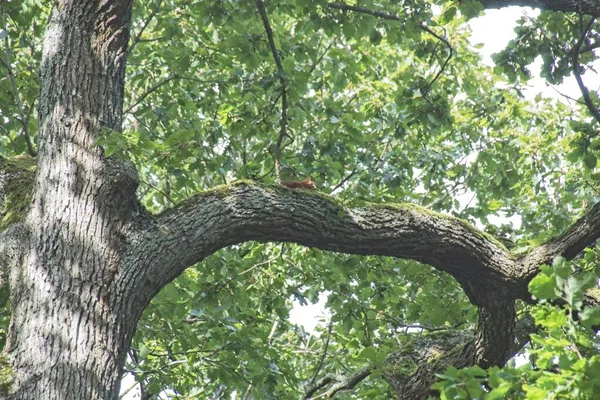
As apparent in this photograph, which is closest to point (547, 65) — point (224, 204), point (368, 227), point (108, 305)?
point (368, 227)

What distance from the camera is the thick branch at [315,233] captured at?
3682 millimetres

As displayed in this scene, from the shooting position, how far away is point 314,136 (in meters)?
7.49

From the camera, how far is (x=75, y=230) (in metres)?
3.53

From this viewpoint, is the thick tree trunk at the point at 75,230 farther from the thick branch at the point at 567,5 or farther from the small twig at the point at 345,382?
the thick branch at the point at 567,5

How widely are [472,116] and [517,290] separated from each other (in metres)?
5.10

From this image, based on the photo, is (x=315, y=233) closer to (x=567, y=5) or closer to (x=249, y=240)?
(x=249, y=240)

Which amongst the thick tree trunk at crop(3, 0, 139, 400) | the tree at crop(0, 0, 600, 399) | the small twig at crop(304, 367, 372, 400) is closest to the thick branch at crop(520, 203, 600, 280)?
the tree at crop(0, 0, 600, 399)

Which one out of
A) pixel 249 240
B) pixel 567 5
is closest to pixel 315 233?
pixel 249 240

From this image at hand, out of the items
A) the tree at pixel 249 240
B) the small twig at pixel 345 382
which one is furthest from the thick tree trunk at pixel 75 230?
the small twig at pixel 345 382

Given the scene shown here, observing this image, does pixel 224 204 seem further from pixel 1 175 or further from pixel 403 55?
pixel 403 55

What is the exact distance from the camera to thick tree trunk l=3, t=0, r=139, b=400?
326cm

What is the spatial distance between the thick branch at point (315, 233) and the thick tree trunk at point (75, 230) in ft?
0.80

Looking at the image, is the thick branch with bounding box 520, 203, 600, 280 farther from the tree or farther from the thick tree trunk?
the thick tree trunk

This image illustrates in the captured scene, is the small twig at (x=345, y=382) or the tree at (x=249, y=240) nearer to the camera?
the tree at (x=249, y=240)
